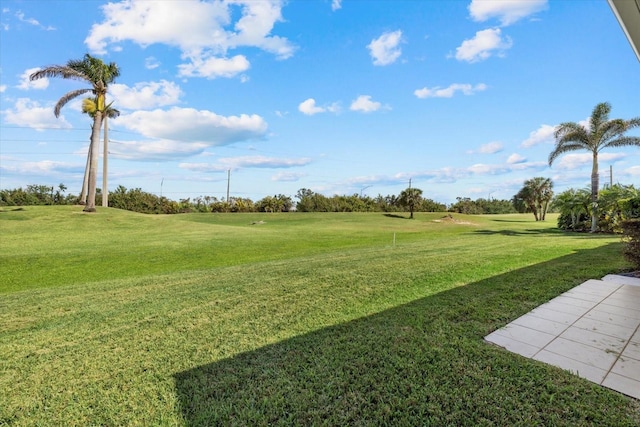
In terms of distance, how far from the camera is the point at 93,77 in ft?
69.9

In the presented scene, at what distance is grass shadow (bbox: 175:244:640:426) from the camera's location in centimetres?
188

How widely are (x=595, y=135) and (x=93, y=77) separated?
32551 mm

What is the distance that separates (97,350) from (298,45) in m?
17.2

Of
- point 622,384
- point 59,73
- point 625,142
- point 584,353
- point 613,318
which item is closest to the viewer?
point 622,384

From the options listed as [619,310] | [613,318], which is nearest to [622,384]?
[613,318]

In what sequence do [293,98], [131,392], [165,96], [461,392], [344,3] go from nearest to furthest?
[461,392] < [131,392] < [344,3] < [165,96] < [293,98]

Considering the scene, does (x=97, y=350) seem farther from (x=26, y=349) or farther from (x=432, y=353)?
(x=432, y=353)

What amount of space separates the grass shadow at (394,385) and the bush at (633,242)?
15.1 feet

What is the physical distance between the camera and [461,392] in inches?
81.8

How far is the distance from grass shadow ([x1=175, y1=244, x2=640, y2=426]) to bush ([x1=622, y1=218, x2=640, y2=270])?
4607 mm

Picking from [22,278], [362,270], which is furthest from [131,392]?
[22,278]

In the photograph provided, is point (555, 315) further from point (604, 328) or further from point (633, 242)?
point (633, 242)

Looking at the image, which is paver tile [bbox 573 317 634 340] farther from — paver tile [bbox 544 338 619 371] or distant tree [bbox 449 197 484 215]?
distant tree [bbox 449 197 484 215]

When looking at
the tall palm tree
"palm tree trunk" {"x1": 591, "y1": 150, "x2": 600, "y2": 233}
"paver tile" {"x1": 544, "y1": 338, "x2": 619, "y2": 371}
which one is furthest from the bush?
the tall palm tree
